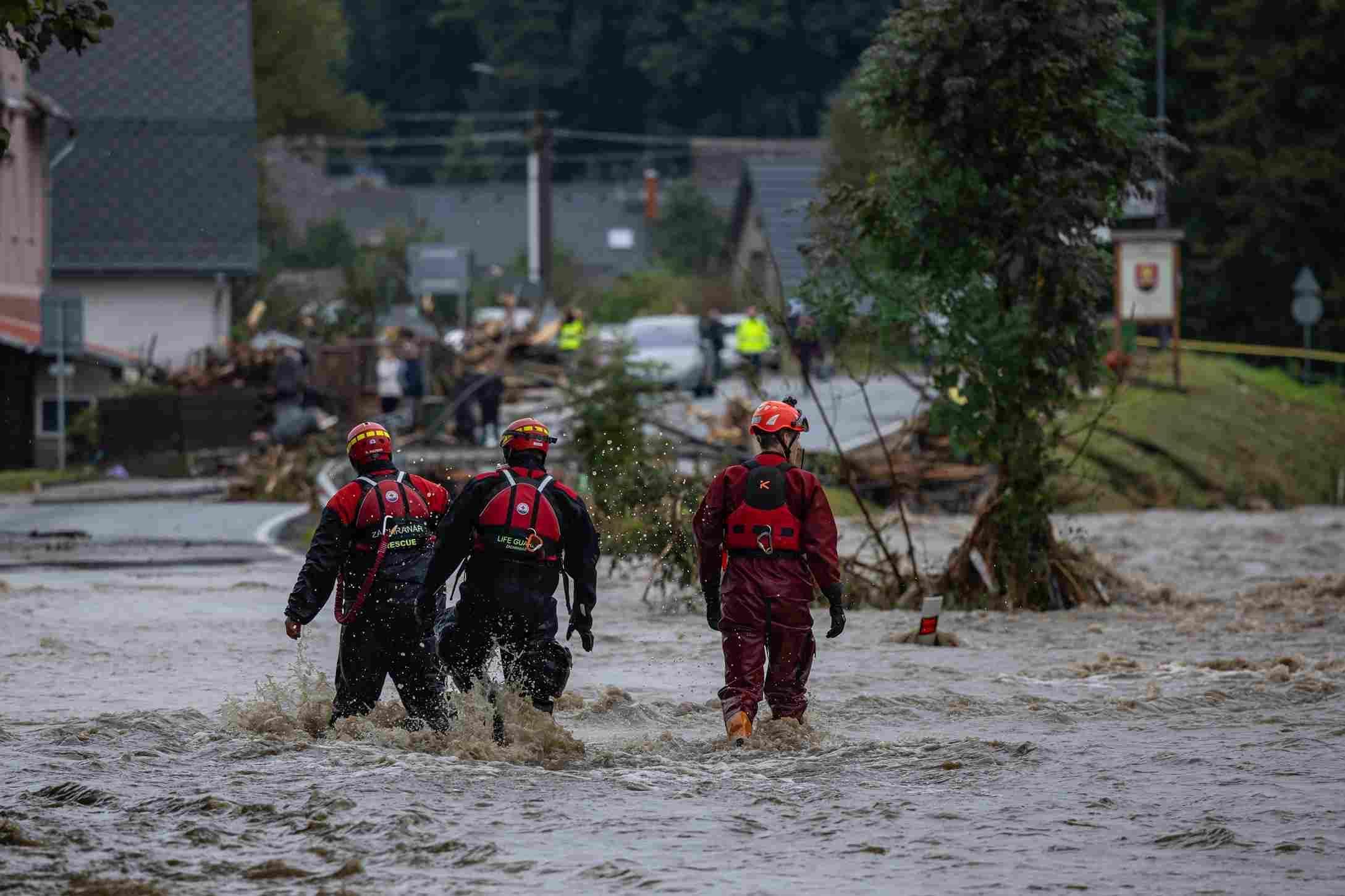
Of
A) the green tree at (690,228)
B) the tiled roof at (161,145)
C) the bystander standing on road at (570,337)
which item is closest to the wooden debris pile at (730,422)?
the bystander standing on road at (570,337)

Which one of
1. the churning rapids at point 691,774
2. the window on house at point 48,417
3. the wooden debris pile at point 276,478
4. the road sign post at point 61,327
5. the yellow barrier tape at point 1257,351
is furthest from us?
the yellow barrier tape at point 1257,351

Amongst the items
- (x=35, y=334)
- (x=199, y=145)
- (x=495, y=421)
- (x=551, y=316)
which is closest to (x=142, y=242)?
(x=199, y=145)

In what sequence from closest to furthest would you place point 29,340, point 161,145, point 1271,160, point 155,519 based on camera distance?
point 155,519
point 29,340
point 1271,160
point 161,145

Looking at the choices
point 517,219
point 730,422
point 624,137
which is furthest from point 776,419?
point 517,219

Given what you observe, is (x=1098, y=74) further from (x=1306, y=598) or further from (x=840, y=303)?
(x=1306, y=598)

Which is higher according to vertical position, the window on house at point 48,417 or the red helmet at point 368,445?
the red helmet at point 368,445

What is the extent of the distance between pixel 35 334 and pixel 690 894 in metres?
35.0

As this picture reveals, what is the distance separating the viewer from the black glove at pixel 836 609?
10.6 meters

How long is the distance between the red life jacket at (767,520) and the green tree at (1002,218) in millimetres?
7360

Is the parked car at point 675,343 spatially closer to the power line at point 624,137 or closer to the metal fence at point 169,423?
the metal fence at point 169,423

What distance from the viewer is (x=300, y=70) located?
78.1 m

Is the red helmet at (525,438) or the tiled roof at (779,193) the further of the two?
the tiled roof at (779,193)

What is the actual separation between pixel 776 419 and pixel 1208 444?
25136 mm

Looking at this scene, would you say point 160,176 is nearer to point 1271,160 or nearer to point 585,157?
point 1271,160
